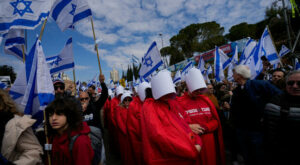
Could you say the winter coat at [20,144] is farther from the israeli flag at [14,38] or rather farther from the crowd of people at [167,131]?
the israeli flag at [14,38]

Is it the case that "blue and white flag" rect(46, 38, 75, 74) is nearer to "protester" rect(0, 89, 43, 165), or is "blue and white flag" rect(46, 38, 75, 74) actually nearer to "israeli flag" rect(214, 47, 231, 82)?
"protester" rect(0, 89, 43, 165)

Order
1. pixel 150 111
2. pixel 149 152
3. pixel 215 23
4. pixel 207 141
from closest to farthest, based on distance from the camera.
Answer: pixel 149 152 → pixel 150 111 → pixel 207 141 → pixel 215 23

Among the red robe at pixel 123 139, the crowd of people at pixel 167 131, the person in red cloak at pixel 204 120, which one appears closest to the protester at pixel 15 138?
the crowd of people at pixel 167 131

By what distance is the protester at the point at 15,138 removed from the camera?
1572 mm

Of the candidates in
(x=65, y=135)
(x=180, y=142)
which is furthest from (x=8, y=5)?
(x=180, y=142)

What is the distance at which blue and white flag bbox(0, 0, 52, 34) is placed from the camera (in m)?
2.82

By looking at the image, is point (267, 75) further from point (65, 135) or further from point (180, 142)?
point (65, 135)

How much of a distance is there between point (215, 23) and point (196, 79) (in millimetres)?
45026

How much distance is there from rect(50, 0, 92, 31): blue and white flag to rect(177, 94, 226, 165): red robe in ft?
10.7

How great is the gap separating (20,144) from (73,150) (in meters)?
0.53

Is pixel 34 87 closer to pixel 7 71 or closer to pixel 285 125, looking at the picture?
pixel 285 125

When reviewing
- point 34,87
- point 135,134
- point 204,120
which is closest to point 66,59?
point 34,87

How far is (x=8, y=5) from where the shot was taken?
9.30 feet

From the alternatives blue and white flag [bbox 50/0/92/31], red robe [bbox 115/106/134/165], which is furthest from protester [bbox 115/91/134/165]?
blue and white flag [bbox 50/0/92/31]
